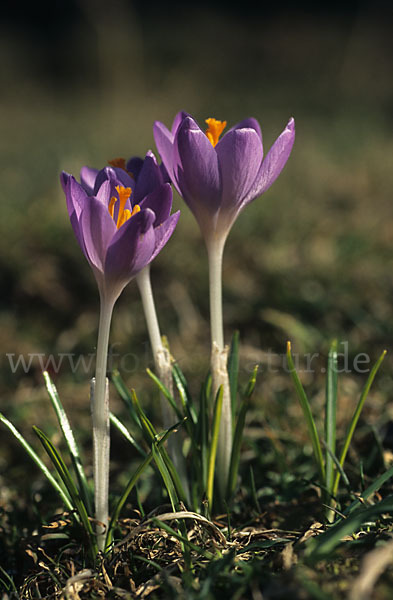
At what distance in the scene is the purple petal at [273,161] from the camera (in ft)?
3.13

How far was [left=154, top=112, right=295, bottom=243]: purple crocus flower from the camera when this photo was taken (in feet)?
2.97

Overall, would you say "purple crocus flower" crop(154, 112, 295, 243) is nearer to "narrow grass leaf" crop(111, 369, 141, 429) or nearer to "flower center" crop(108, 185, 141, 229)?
"flower center" crop(108, 185, 141, 229)

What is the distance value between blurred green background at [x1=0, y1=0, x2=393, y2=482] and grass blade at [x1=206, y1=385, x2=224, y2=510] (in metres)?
0.60

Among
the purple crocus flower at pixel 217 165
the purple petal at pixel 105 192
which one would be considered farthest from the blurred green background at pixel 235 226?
the purple petal at pixel 105 192

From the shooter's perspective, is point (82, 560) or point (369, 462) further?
point (369, 462)

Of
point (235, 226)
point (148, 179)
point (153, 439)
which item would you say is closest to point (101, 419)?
point (153, 439)

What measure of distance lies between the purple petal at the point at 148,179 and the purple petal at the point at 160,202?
0.07 meters

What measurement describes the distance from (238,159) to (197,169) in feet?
0.24

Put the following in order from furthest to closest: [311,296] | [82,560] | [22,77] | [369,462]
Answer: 1. [22,77]
2. [311,296]
3. [369,462]
4. [82,560]

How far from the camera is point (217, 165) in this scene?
93 centimetres

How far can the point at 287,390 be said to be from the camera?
176 cm

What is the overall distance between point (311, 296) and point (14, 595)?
1506 mm

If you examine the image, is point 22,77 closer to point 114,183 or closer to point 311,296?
point 311,296

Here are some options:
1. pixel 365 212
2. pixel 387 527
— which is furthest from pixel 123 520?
pixel 365 212
